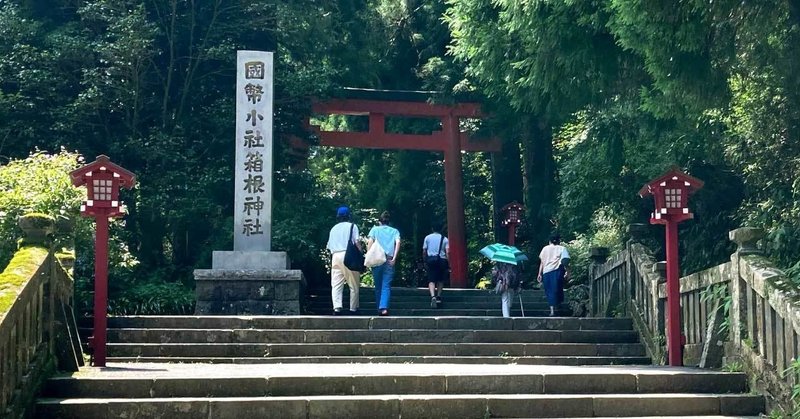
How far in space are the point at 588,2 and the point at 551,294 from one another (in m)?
4.32

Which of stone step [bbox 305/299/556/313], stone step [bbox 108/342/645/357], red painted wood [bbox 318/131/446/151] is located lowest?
stone step [bbox 108/342/645/357]

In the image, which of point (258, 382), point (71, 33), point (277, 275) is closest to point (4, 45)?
point (71, 33)

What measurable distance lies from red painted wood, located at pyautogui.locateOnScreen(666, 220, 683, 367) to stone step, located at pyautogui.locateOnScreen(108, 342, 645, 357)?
116 cm

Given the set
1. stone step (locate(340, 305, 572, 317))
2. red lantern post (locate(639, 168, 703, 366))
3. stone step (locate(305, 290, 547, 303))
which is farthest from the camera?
stone step (locate(305, 290, 547, 303))

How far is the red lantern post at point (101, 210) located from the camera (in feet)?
32.5

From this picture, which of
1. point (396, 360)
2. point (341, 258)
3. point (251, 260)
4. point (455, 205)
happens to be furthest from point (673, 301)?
point (455, 205)

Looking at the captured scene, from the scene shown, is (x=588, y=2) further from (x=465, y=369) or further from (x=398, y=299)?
(x=398, y=299)

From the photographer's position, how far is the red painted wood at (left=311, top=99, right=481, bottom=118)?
2178cm

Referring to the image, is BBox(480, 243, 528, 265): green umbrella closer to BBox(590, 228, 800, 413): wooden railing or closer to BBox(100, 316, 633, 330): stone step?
BBox(100, 316, 633, 330): stone step

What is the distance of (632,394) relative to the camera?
29.1ft

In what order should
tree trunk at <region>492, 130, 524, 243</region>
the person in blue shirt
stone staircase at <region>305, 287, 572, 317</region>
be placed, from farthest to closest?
tree trunk at <region>492, 130, 524, 243</region>, stone staircase at <region>305, 287, 572, 317</region>, the person in blue shirt

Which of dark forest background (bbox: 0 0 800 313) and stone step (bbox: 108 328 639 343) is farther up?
dark forest background (bbox: 0 0 800 313)

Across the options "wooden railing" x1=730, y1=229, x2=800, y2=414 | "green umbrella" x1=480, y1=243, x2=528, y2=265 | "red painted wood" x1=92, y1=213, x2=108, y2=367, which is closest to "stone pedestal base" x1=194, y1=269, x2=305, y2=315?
"green umbrella" x1=480, y1=243, x2=528, y2=265

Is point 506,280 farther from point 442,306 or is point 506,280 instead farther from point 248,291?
point 248,291
